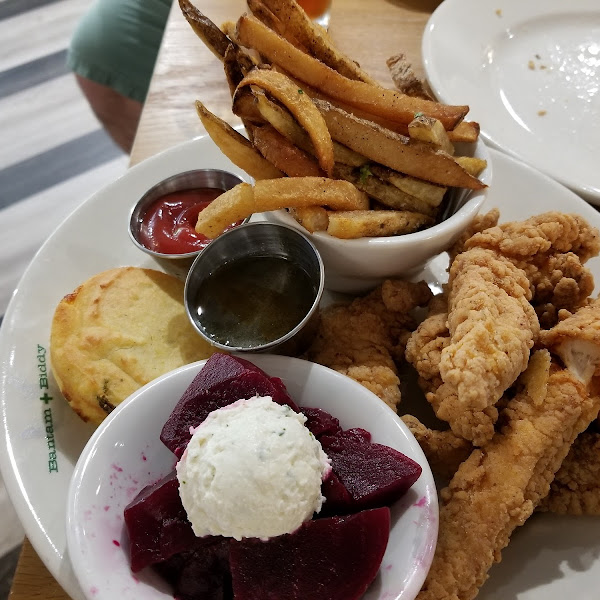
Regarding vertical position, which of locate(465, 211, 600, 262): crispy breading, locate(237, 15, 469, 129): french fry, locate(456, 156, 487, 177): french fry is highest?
locate(237, 15, 469, 129): french fry

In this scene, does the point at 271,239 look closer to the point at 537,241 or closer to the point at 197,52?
the point at 537,241

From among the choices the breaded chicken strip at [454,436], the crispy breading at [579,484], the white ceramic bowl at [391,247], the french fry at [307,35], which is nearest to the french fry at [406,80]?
the french fry at [307,35]

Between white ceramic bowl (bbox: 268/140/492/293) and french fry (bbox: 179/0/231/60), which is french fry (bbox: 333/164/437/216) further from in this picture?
french fry (bbox: 179/0/231/60)

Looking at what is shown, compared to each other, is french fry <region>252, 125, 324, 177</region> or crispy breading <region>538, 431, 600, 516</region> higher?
french fry <region>252, 125, 324, 177</region>

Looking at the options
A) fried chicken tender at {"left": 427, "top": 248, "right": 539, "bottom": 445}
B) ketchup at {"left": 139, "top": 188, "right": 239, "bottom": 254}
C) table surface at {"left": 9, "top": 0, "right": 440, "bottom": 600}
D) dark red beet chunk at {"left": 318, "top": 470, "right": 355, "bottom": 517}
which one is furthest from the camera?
table surface at {"left": 9, "top": 0, "right": 440, "bottom": 600}

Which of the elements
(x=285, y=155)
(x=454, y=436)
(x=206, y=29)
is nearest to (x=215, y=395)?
(x=454, y=436)

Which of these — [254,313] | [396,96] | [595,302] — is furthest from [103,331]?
[595,302]

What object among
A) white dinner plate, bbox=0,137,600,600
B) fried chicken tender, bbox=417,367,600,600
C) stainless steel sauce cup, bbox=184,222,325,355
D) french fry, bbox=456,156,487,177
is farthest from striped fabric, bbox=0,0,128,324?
fried chicken tender, bbox=417,367,600,600
